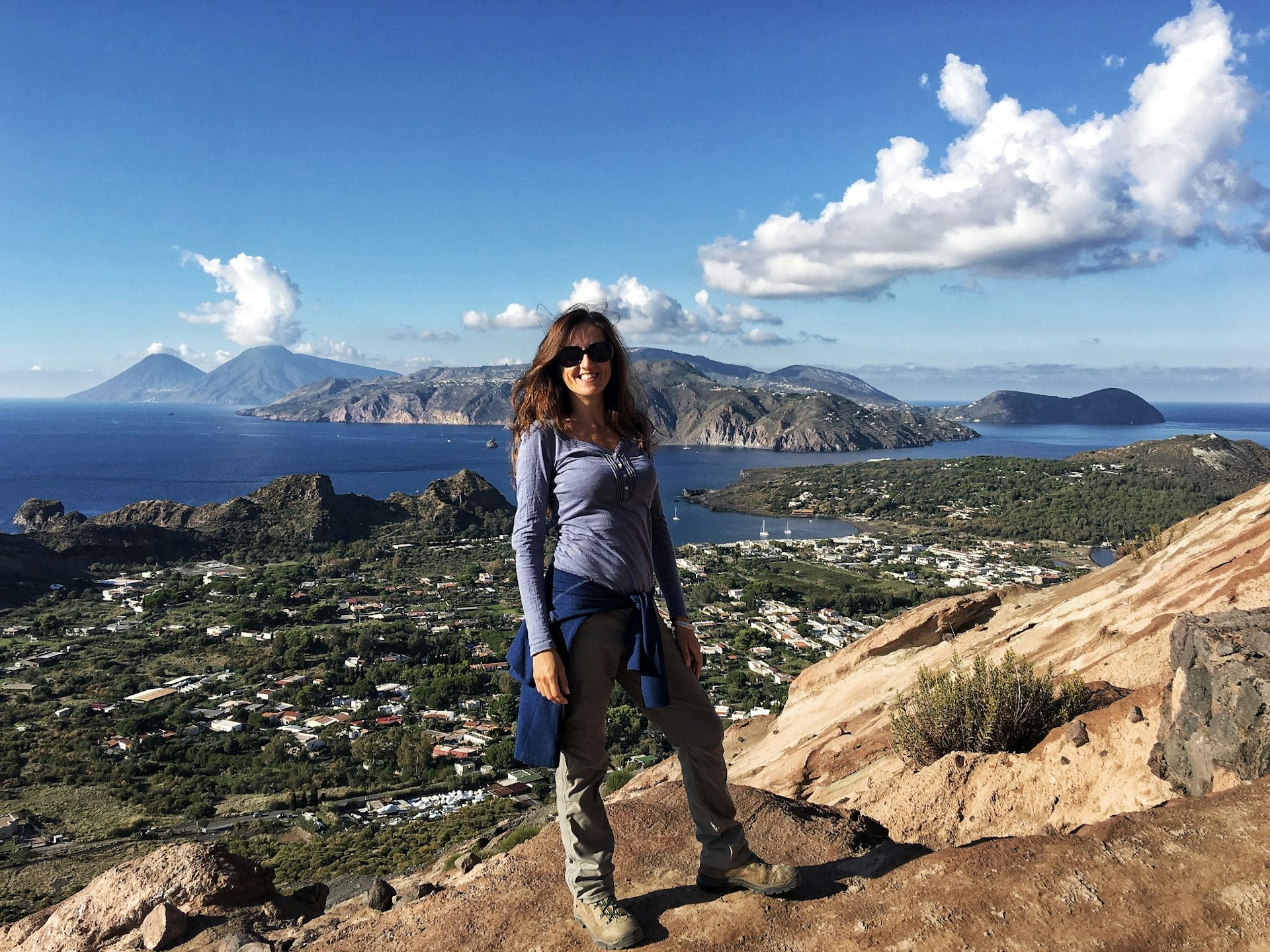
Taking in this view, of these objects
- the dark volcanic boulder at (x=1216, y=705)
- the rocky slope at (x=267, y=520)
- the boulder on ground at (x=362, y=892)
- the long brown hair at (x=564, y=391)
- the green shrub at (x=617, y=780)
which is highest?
the long brown hair at (x=564, y=391)

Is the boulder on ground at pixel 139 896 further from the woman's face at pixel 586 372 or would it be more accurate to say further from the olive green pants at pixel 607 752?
the woman's face at pixel 586 372

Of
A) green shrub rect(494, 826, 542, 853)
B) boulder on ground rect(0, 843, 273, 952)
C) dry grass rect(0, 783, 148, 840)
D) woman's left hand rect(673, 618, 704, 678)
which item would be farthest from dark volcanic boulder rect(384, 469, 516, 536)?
woman's left hand rect(673, 618, 704, 678)

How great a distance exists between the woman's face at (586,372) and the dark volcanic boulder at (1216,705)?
3.43 meters

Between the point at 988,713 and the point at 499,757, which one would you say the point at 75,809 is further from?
the point at 988,713

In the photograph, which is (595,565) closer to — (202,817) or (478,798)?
(478,798)

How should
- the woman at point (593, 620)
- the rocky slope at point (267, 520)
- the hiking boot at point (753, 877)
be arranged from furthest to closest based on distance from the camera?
the rocky slope at point (267, 520) < the hiking boot at point (753, 877) < the woman at point (593, 620)

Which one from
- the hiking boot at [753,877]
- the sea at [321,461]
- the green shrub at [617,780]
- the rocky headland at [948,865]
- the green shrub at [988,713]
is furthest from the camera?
the sea at [321,461]

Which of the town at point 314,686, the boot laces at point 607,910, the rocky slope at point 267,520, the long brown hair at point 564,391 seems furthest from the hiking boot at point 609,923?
the rocky slope at point 267,520

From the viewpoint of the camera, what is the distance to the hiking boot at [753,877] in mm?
2961

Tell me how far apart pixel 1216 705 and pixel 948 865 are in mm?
1809

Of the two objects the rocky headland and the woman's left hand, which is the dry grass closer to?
the rocky headland

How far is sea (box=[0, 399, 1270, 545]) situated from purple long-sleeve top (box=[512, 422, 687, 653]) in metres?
54.1

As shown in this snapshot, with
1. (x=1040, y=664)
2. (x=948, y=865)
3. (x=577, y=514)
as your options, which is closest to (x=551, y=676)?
(x=577, y=514)

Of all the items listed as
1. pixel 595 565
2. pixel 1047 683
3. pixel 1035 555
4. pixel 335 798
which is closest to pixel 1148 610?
pixel 1047 683
